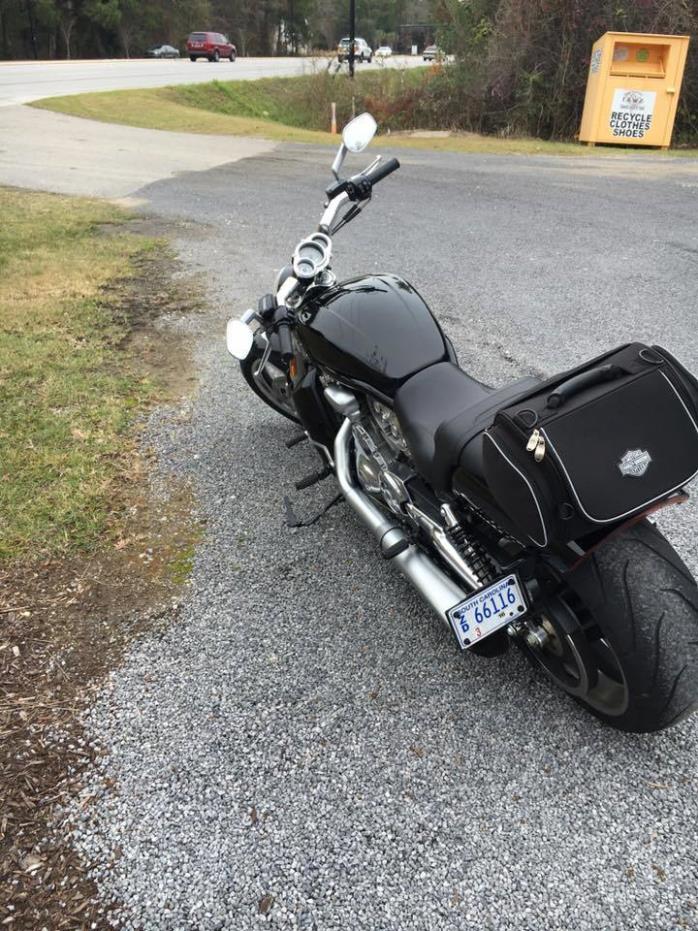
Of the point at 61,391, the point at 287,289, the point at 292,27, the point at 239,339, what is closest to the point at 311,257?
Answer: the point at 287,289

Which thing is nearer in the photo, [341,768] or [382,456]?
[341,768]

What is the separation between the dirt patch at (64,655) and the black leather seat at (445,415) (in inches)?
46.3

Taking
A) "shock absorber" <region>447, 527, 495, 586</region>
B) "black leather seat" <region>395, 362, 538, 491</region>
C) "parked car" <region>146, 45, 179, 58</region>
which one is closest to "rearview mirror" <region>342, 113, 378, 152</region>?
"black leather seat" <region>395, 362, 538, 491</region>

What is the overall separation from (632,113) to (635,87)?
0.44 m

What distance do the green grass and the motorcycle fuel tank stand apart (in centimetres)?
133

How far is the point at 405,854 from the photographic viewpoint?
1917 mm

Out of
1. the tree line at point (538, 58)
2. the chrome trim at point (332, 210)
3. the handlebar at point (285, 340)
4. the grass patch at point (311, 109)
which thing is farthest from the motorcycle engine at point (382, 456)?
the tree line at point (538, 58)

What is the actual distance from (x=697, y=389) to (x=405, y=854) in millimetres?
1413

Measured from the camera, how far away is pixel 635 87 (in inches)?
535

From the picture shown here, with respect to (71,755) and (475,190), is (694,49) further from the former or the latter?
(71,755)

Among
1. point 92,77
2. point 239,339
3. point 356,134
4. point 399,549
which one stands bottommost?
point 399,549

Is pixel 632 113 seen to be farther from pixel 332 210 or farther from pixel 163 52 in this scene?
pixel 163 52

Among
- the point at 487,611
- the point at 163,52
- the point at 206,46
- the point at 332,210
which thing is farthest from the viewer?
the point at 163,52

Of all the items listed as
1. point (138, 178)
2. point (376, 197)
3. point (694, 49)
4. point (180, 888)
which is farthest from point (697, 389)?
point (694, 49)
